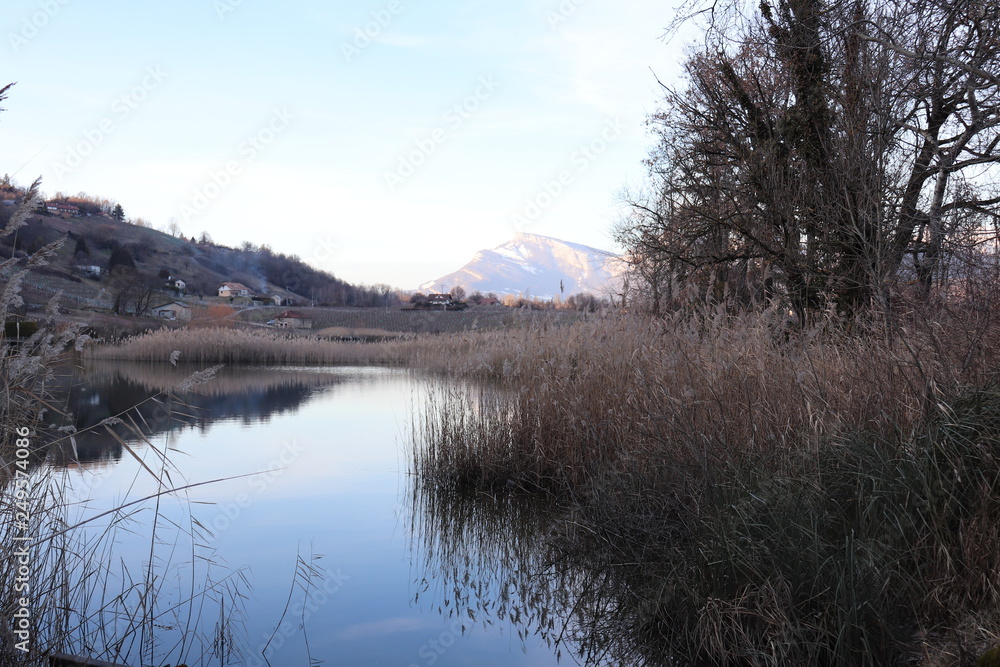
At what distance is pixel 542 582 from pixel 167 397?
931cm

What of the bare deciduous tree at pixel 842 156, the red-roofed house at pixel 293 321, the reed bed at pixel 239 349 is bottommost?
the reed bed at pixel 239 349

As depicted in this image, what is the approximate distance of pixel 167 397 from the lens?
11.5 m

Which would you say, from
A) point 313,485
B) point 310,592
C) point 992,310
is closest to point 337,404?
point 313,485

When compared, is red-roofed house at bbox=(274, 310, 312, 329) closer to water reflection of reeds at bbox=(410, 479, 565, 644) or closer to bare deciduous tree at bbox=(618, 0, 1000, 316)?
bare deciduous tree at bbox=(618, 0, 1000, 316)

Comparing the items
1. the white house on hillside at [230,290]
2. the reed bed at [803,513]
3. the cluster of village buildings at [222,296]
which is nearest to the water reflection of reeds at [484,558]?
the reed bed at [803,513]

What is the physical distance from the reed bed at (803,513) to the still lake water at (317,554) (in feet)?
2.14

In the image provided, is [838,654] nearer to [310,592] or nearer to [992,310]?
[992,310]

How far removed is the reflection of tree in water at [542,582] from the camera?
340 cm

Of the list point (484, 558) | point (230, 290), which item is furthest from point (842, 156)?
point (230, 290)

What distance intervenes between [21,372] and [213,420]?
9.31 meters

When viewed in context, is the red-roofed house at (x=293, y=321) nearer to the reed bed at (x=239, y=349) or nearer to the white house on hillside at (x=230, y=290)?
the reed bed at (x=239, y=349)

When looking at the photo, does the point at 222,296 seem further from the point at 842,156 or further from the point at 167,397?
the point at 842,156

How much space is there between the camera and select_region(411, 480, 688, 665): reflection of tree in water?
340 cm

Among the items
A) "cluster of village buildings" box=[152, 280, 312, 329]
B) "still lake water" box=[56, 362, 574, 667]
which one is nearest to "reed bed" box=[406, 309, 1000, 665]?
"still lake water" box=[56, 362, 574, 667]
